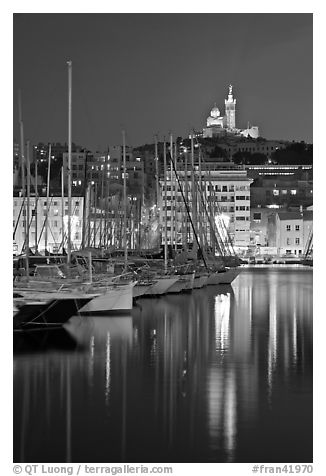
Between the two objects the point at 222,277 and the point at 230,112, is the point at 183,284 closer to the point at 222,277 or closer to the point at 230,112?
the point at 222,277

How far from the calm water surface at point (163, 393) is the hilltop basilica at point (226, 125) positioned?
13927 cm

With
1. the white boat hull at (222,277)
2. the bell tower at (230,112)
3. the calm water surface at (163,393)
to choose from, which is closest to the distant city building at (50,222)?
the white boat hull at (222,277)

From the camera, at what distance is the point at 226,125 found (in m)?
167

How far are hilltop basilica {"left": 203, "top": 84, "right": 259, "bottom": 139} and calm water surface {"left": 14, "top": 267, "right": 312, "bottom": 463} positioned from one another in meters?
139

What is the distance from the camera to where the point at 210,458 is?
24.4 feet

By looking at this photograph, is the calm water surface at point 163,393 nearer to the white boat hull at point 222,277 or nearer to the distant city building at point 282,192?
the white boat hull at point 222,277

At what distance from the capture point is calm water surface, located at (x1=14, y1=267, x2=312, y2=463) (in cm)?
779

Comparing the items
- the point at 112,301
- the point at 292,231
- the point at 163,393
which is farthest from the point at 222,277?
the point at 292,231

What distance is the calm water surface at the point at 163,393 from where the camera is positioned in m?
7.79

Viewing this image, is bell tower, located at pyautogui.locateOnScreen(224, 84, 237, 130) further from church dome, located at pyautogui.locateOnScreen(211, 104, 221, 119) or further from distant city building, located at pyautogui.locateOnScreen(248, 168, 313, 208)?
distant city building, located at pyautogui.locateOnScreen(248, 168, 313, 208)

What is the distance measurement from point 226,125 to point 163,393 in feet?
521

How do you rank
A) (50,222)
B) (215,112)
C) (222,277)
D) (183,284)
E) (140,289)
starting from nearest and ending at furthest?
(140,289) → (183,284) → (222,277) → (50,222) → (215,112)

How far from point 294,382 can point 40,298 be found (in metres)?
5.36
